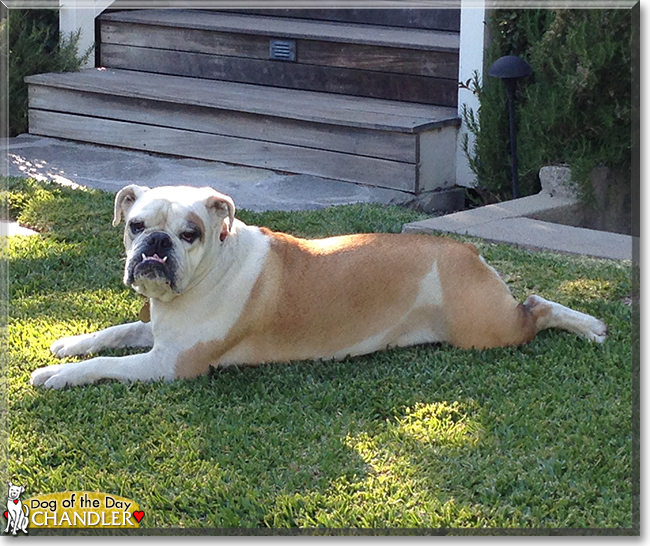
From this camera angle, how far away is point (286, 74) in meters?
8.83

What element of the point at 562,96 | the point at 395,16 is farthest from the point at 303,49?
the point at 562,96

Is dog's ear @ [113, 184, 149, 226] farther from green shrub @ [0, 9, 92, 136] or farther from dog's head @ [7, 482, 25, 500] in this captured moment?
green shrub @ [0, 9, 92, 136]

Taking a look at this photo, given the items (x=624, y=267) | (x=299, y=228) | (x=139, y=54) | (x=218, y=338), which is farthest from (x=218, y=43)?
(x=218, y=338)

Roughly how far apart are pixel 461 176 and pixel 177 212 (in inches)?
151

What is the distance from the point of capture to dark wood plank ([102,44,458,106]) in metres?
8.05

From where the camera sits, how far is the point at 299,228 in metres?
6.34

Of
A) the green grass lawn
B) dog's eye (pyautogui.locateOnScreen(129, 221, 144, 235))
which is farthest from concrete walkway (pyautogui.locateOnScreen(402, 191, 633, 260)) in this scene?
dog's eye (pyautogui.locateOnScreen(129, 221, 144, 235))

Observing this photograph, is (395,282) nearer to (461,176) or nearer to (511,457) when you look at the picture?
(511,457)

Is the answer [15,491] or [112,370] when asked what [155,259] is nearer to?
[112,370]

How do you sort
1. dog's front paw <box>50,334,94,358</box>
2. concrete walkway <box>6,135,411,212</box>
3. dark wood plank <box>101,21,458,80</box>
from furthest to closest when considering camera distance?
dark wood plank <box>101,21,458,80</box> < concrete walkway <box>6,135,411,212</box> < dog's front paw <box>50,334,94,358</box>

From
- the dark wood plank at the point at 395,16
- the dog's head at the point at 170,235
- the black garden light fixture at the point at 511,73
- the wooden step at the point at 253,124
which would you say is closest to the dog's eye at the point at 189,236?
the dog's head at the point at 170,235

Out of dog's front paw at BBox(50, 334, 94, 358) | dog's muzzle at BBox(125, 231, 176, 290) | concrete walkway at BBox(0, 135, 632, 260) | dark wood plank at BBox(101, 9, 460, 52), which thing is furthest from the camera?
dark wood plank at BBox(101, 9, 460, 52)

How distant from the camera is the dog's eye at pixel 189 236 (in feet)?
13.5

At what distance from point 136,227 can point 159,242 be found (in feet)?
0.49
